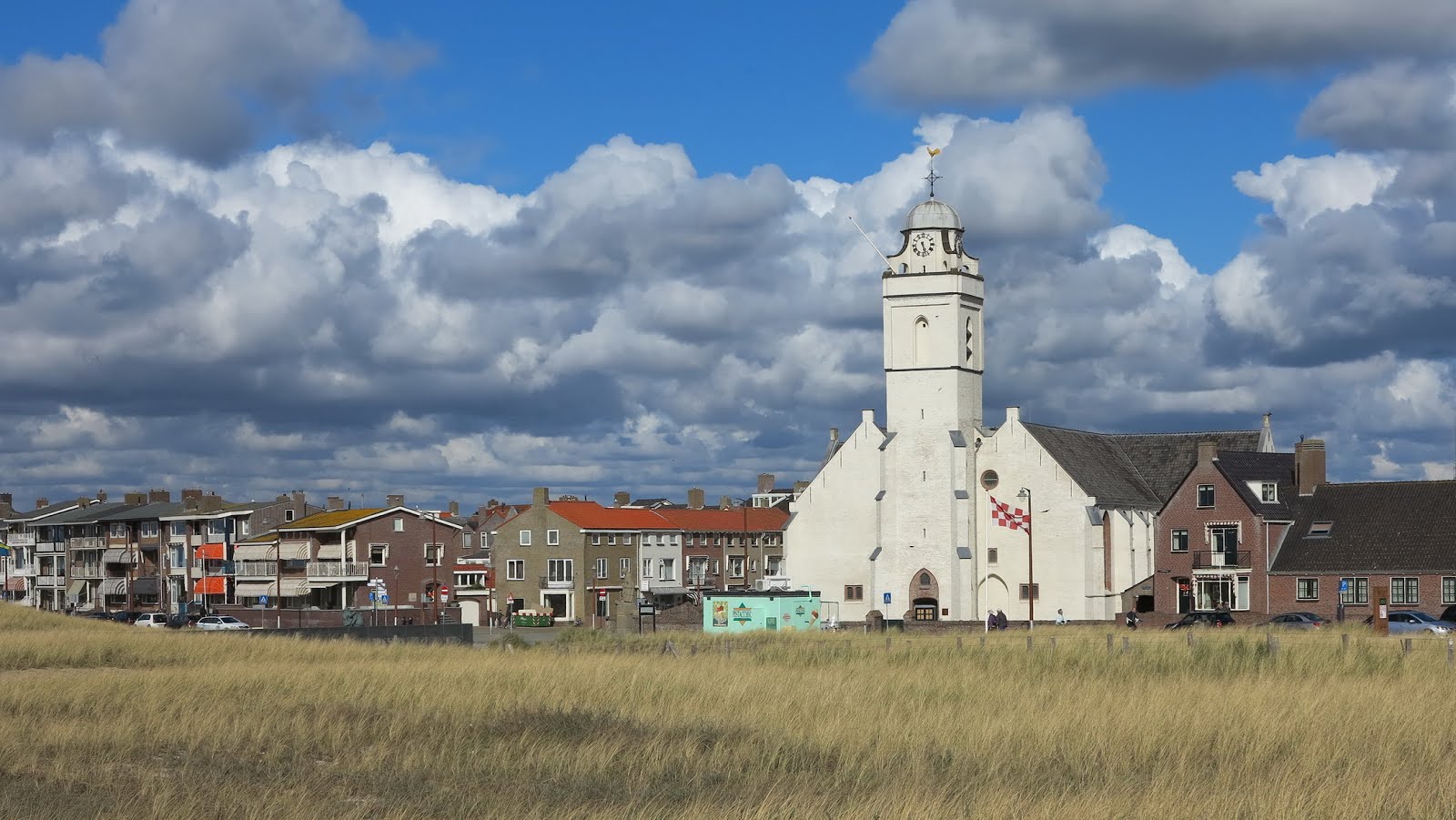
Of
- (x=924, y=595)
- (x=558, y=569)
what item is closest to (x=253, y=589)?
(x=558, y=569)

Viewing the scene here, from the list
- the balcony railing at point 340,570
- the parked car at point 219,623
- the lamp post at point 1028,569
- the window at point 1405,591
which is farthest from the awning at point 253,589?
the window at point 1405,591

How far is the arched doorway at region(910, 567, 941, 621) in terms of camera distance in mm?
89375

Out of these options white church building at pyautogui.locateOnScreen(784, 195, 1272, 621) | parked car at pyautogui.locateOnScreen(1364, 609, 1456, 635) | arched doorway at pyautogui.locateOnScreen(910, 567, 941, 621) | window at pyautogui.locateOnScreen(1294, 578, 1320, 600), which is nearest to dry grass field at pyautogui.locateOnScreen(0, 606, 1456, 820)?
parked car at pyautogui.locateOnScreen(1364, 609, 1456, 635)

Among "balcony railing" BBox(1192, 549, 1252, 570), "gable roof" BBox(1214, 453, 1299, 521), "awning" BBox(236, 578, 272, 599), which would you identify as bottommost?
"awning" BBox(236, 578, 272, 599)

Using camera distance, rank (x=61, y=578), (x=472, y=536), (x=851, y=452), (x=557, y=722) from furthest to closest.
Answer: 1. (x=61, y=578)
2. (x=472, y=536)
3. (x=851, y=452)
4. (x=557, y=722)

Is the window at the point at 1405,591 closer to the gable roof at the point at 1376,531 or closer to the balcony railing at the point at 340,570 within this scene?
the gable roof at the point at 1376,531

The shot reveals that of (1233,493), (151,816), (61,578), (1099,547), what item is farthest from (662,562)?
(151,816)

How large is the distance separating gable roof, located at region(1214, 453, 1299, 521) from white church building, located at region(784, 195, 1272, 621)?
6.72 meters

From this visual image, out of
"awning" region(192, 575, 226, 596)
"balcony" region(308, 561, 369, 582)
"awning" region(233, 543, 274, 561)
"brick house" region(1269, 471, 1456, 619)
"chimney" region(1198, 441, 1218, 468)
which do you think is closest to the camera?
"brick house" region(1269, 471, 1456, 619)

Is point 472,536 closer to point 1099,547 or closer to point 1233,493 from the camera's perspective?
point 1099,547

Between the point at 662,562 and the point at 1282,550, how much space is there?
47.7m

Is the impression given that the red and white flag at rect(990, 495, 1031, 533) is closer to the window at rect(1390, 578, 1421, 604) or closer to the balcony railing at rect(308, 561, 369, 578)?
the window at rect(1390, 578, 1421, 604)

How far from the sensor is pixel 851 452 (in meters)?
93.1

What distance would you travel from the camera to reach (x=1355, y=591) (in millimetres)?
74562
